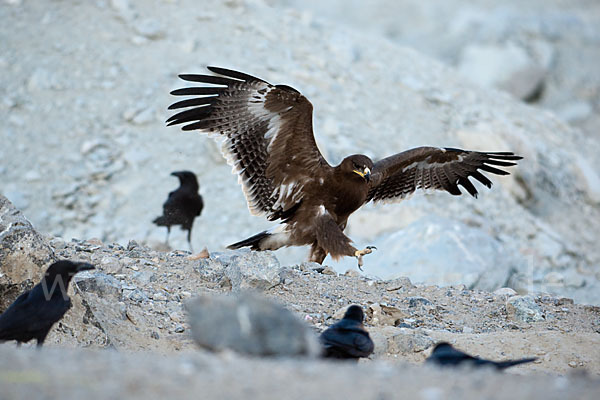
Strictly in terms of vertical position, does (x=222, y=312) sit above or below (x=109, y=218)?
above

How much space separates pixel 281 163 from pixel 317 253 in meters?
1.12

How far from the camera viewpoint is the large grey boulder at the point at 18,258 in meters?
5.34

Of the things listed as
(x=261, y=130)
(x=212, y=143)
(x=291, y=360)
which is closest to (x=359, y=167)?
(x=261, y=130)

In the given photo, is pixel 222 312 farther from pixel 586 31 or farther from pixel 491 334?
pixel 586 31

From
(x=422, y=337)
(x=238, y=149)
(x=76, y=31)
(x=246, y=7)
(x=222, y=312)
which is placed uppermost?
(x=246, y=7)

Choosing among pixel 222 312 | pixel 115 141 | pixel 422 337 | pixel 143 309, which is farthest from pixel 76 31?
pixel 222 312

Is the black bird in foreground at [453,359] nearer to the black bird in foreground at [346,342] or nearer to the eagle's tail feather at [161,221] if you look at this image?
the black bird in foreground at [346,342]

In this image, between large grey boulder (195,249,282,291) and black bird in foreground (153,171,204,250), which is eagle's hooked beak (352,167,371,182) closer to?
large grey boulder (195,249,282,291)

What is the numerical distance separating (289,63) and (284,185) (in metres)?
6.74

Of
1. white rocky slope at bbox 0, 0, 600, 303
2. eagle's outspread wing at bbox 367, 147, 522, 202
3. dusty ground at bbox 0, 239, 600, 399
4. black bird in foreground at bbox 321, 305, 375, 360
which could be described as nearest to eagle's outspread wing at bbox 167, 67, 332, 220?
dusty ground at bbox 0, 239, 600, 399

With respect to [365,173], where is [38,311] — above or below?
below

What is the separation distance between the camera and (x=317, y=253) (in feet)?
27.7

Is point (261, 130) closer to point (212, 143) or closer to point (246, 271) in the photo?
point (246, 271)

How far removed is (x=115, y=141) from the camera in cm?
1316
